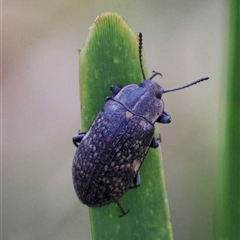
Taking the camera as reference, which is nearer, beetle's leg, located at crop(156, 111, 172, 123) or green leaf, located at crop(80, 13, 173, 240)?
green leaf, located at crop(80, 13, 173, 240)

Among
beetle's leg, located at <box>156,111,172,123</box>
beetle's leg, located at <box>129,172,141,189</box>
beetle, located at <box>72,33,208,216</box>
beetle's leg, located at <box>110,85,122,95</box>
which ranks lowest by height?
beetle's leg, located at <box>129,172,141,189</box>

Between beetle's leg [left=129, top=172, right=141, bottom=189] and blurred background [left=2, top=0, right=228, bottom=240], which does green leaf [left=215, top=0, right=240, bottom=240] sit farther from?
blurred background [left=2, top=0, right=228, bottom=240]

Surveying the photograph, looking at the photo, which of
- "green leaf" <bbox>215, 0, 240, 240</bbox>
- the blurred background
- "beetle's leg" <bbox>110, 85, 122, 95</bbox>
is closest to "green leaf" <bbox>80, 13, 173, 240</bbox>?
"beetle's leg" <bbox>110, 85, 122, 95</bbox>

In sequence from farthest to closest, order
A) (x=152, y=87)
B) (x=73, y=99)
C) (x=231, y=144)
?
(x=73, y=99) < (x=152, y=87) < (x=231, y=144)

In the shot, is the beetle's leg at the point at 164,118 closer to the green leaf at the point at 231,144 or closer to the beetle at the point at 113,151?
the beetle at the point at 113,151

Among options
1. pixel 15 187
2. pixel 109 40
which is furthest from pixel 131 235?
pixel 15 187

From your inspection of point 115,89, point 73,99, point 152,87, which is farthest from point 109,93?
point 73,99

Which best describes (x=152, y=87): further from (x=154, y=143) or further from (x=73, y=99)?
(x=73, y=99)
